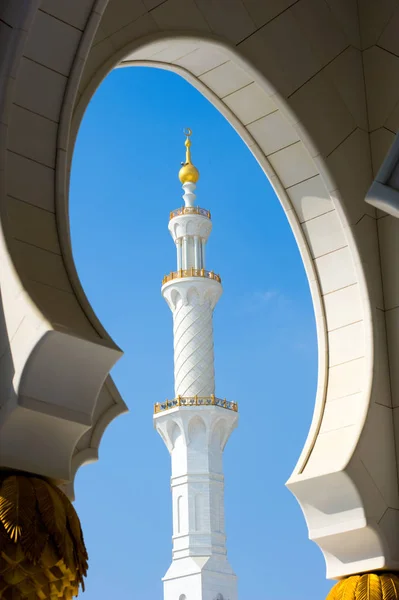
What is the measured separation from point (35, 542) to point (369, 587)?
1.65 meters

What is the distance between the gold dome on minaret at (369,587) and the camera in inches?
149

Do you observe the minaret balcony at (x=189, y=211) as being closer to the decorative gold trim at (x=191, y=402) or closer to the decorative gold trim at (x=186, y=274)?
the decorative gold trim at (x=186, y=274)

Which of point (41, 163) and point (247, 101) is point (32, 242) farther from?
point (247, 101)

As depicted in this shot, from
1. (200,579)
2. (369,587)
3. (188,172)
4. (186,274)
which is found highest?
(188,172)

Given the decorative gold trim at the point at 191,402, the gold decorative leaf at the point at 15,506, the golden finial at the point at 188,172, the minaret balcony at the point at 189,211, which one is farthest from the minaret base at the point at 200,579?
the gold decorative leaf at the point at 15,506

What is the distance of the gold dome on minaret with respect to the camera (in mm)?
3795

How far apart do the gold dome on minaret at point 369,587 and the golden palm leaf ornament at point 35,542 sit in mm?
1417

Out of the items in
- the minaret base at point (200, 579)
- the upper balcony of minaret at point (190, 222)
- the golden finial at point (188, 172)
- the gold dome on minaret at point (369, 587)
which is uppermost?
the golden finial at point (188, 172)

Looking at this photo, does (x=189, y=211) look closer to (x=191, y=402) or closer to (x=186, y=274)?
(x=186, y=274)

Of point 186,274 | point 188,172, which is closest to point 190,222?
point 186,274

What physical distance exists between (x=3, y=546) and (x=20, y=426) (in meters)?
Result: 0.33

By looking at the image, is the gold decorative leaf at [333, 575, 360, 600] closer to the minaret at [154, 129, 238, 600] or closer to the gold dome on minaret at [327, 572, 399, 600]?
the gold dome on minaret at [327, 572, 399, 600]

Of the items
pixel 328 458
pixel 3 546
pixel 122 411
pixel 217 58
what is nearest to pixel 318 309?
pixel 328 458

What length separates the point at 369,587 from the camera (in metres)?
3.84
